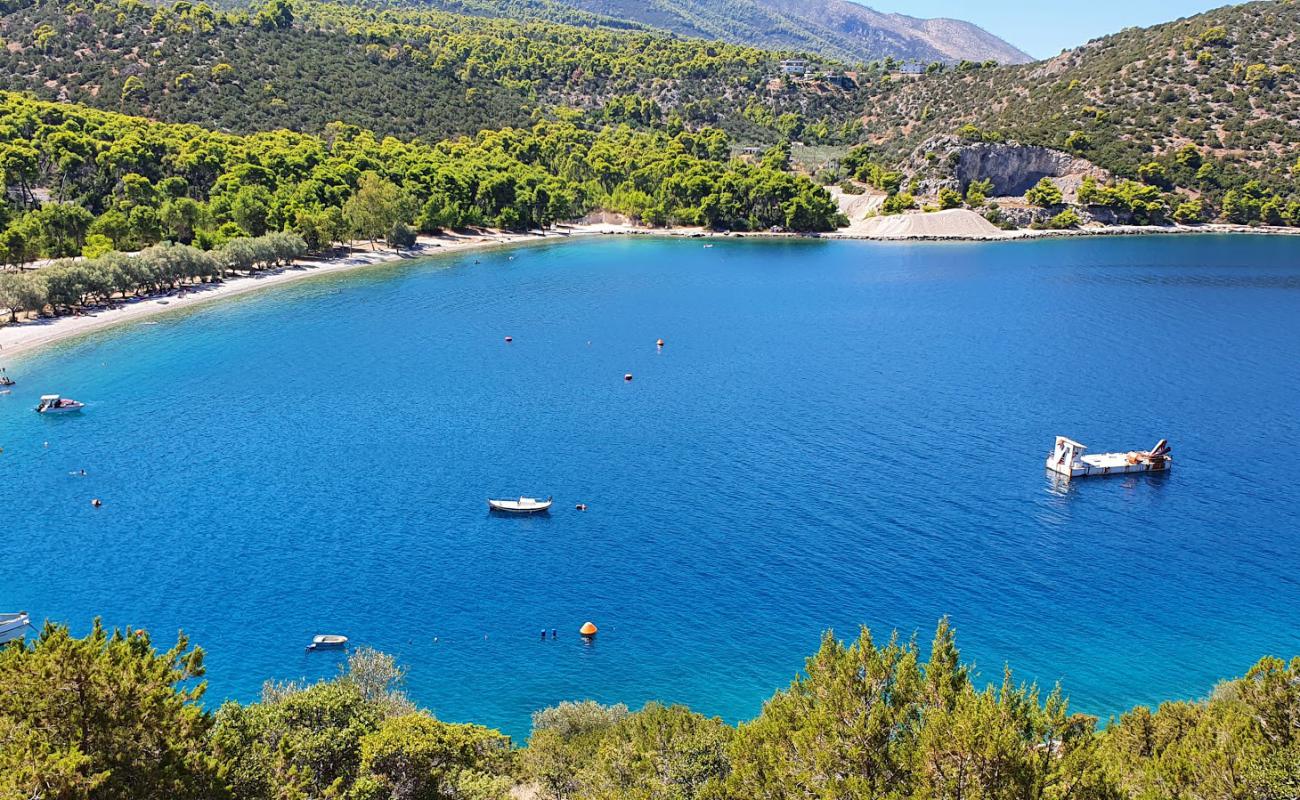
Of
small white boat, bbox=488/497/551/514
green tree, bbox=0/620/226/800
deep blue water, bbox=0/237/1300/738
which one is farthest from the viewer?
small white boat, bbox=488/497/551/514

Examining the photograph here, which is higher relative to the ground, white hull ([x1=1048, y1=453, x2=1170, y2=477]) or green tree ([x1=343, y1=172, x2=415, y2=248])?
green tree ([x1=343, y1=172, x2=415, y2=248])

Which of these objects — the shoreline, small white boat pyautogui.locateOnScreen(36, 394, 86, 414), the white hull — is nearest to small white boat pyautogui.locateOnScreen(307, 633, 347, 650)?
small white boat pyautogui.locateOnScreen(36, 394, 86, 414)

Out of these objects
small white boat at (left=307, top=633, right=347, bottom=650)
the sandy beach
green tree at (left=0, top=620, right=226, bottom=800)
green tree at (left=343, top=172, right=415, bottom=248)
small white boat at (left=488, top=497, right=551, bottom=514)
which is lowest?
small white boat at (left=307, top=633, right=347, bottom=650)

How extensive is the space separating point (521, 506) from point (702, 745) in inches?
1263

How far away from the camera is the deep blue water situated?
43.9 meters

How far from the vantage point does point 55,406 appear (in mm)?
73750

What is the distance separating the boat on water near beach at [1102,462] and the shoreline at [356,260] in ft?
306

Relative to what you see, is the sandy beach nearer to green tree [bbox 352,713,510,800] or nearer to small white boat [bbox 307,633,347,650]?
small white boat [bbox 307,633,347,650]

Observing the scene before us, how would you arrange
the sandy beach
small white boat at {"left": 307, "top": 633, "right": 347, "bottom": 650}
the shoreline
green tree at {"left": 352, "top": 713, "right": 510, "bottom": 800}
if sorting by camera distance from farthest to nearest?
1. the shoreline
2. the sandy beach
3. small white boat at {"left": 307, "top": 633, "right": 347, "bottom": 650}
4. green tree at {"left": 352, "top": 713, "right": 510, "bottom": 800}

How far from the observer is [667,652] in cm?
4334

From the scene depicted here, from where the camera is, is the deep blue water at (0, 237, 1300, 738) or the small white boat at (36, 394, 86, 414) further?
the small white boat at (36, 394, 86, 414)

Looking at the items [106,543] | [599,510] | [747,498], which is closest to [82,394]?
[106,543]

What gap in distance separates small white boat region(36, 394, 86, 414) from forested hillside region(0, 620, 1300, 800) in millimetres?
57490

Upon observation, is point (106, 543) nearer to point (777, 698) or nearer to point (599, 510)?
point (599, 510)
